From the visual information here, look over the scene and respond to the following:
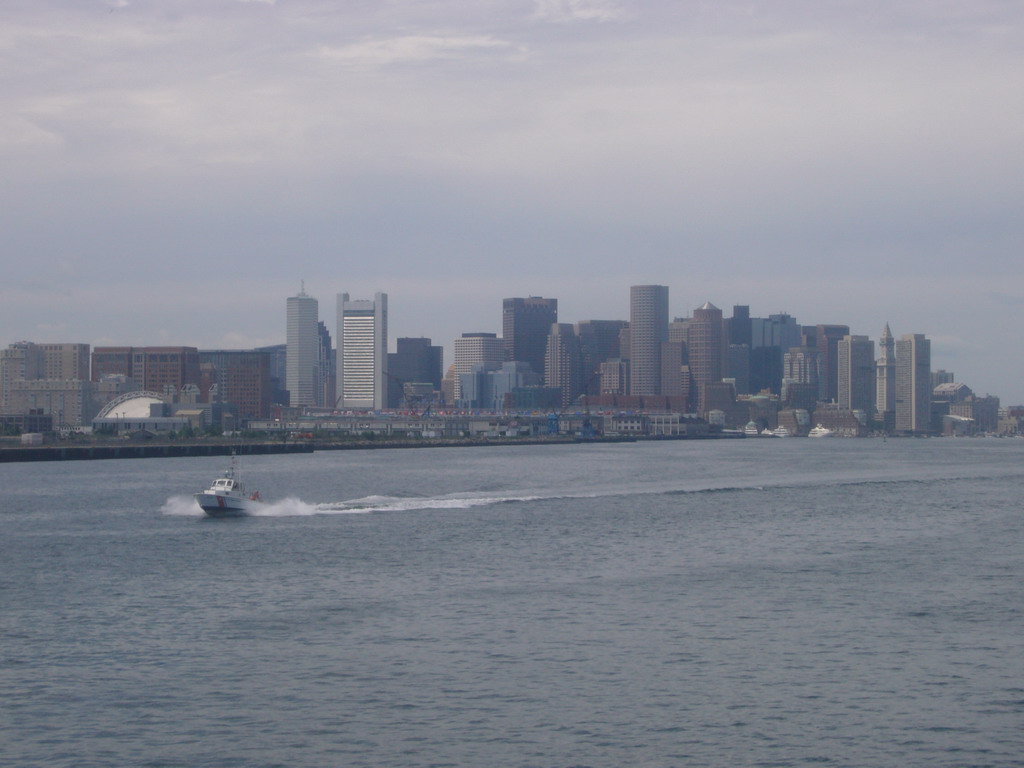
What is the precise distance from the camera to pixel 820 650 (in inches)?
1173

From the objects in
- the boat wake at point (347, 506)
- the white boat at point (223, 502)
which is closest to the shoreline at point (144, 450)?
the boat wake at point (347, 506)

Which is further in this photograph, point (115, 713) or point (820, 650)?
point (820, 650)

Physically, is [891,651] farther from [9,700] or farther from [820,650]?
[9,700]

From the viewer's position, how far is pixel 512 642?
99.9 feet

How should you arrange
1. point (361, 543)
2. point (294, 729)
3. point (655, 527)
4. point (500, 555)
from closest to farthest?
1. point (294, 729)
2. point (500, 555)
3. point (361, 543)
4. point (655, 527)

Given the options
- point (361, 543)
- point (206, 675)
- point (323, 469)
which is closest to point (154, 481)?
point (323, 469)

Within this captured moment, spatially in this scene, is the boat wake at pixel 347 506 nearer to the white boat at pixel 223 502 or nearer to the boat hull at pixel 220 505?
the white boat at pixel 223 502

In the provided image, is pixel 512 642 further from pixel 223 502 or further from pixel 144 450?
pixel 144 450

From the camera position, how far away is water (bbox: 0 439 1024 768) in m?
22.9

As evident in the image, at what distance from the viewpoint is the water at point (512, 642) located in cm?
2291

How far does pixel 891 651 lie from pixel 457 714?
1075 centimetres

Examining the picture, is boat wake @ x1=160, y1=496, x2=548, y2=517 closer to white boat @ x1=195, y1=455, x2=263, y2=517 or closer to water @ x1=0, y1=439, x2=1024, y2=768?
white boat @ x1=195, y1=455, x2=263, y2=517

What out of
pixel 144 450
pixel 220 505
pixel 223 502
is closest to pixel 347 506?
pixel 223 502

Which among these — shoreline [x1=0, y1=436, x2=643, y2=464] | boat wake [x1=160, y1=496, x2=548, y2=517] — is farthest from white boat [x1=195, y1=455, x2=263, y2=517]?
shoreline [x1=0, y1=436, x2=643, y2=464]
